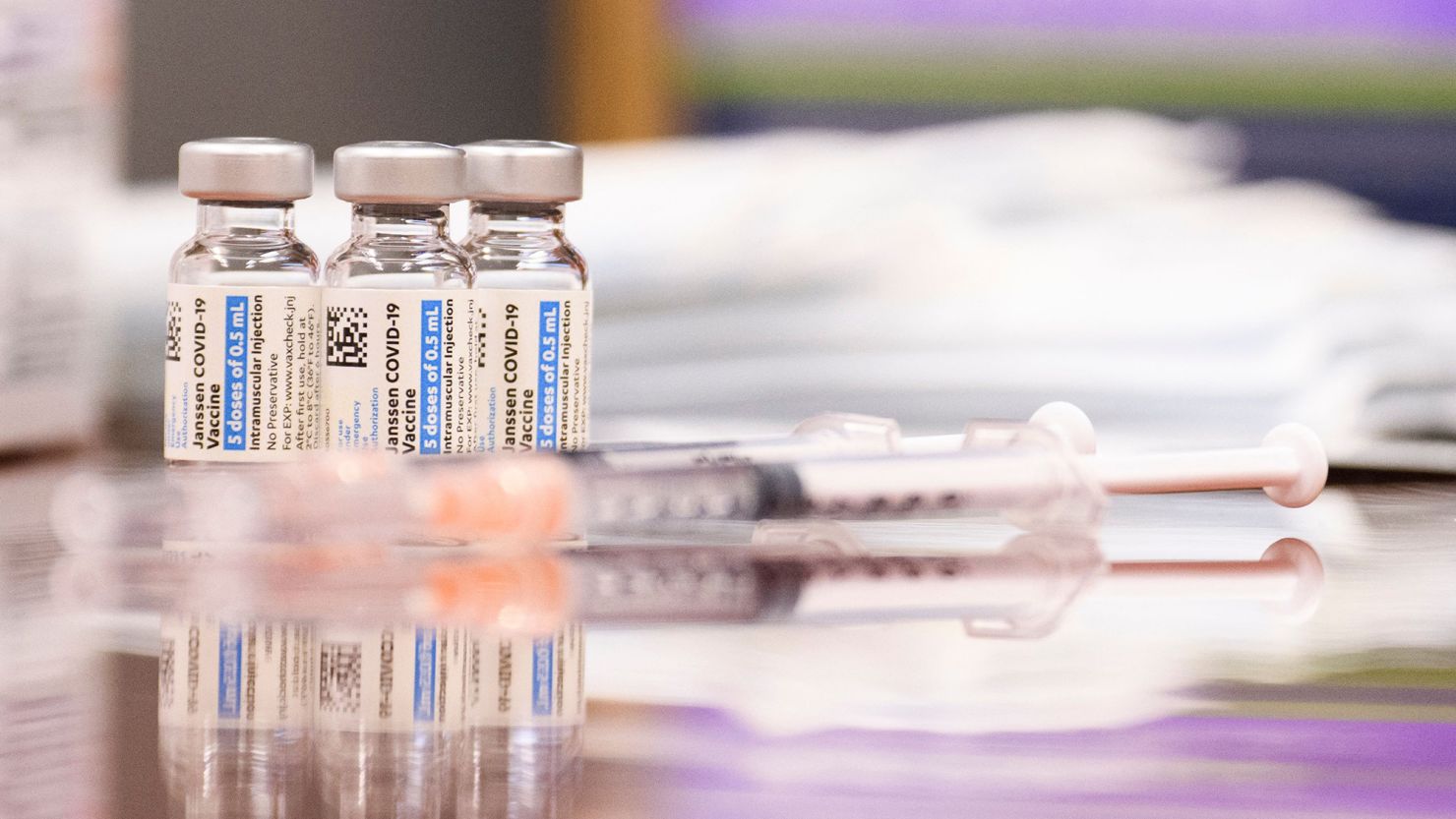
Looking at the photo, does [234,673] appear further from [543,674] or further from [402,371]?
Result: [402,371]

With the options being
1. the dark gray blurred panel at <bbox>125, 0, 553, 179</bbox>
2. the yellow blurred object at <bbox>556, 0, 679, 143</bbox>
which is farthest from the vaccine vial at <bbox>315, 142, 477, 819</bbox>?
the yellow blurred object at <bbox>556, 0, 679, 143</bbox>

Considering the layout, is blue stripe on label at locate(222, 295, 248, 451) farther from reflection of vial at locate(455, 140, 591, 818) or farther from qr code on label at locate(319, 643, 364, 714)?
qr code on label at locate(319, 643, 364, 714)

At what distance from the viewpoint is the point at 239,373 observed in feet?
2.66

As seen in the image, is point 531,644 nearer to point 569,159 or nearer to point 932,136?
point 569,159

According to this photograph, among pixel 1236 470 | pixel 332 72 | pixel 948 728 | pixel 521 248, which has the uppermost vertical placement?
pixel 332 72

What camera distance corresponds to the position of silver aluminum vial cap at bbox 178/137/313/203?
2.65ft

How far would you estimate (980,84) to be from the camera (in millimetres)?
1838

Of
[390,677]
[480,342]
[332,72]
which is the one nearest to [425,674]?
[390,677]

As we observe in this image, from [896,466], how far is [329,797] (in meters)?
0.40

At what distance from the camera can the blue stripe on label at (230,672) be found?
539 millimetres

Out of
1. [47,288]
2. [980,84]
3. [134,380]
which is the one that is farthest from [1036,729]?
[980,84]

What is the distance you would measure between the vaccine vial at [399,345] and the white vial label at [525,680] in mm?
181

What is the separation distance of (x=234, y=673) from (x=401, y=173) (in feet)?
0.94

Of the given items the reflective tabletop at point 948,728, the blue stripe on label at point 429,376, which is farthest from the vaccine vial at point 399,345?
the reflective tabletop at point 948,728
